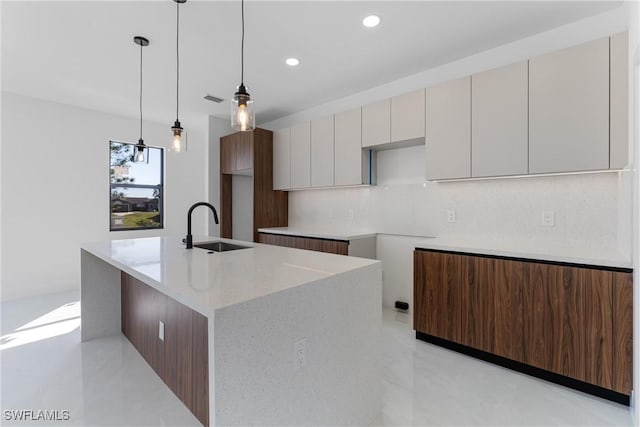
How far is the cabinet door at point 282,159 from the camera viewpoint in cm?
417

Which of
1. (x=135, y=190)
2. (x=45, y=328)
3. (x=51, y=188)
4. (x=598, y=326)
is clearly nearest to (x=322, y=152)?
(x=598, y=326)

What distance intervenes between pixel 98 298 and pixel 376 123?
3.10 m

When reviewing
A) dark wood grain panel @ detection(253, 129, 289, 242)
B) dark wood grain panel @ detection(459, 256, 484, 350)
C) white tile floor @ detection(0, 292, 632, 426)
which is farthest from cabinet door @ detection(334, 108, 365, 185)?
white tile floor @ detection(0, 292, 632, 426)

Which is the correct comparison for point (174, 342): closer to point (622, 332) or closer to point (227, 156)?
point (622, 332)

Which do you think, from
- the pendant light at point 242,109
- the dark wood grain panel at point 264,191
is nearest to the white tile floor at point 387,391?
the pendant light at point 242,109

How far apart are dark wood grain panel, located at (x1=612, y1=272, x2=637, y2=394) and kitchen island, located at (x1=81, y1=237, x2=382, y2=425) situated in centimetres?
140

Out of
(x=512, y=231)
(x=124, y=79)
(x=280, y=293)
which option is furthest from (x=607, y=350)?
(x=124, y=79)

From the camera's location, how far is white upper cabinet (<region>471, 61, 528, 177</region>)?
227 cm

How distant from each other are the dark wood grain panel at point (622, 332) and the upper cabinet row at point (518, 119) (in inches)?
30.6

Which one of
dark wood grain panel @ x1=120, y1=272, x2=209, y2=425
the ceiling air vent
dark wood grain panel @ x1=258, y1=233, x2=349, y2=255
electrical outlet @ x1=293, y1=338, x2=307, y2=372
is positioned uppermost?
the ceiling air vent

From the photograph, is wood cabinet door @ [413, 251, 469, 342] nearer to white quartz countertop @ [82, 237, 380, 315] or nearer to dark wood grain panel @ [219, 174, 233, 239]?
white quartz countertop @ [82, 237, 380, 315]

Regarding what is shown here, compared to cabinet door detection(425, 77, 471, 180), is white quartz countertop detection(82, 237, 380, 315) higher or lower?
lower

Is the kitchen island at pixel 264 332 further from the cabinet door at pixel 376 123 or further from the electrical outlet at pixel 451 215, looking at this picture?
the cabinet door at pixel 376 123

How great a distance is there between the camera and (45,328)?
286 centimetres
